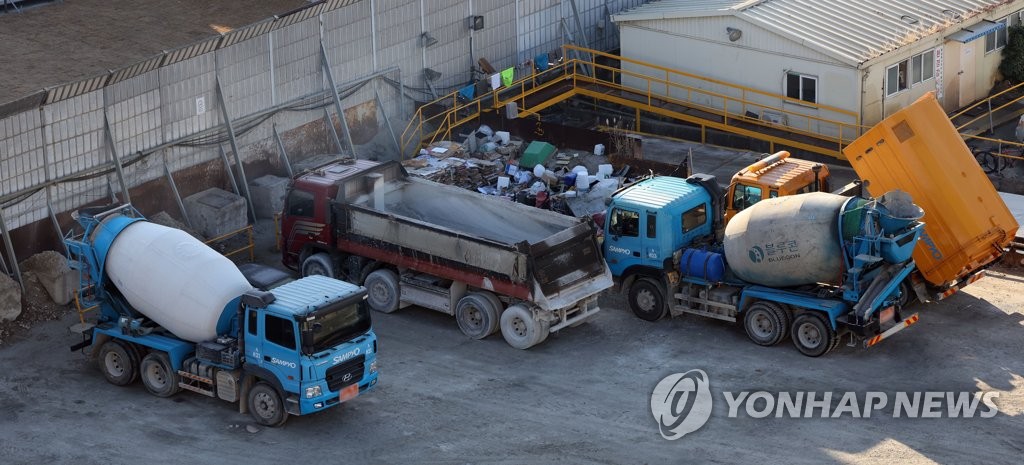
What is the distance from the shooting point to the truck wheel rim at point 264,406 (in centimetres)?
2264

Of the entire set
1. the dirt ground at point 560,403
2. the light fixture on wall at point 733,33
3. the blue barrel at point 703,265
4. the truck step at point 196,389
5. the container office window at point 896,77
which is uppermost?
the light fixture on wall at point 733,33

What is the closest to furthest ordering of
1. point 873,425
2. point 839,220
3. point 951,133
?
point 873,425 < point 839,220 < point 951,133

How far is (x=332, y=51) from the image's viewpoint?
34281mm

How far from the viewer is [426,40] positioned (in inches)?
1431

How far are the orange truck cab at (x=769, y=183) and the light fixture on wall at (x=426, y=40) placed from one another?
11.1m

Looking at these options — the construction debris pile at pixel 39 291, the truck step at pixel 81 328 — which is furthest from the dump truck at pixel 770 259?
the construction debris pile at pixel 39 291

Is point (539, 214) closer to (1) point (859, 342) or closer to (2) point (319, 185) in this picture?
(2) point (319, 185)

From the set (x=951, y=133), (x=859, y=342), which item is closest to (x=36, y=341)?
(x=859, y=342)

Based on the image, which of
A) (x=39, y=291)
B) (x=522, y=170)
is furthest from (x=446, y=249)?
(x=522, y=170)

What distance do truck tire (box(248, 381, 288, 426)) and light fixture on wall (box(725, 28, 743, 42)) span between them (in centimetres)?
1740

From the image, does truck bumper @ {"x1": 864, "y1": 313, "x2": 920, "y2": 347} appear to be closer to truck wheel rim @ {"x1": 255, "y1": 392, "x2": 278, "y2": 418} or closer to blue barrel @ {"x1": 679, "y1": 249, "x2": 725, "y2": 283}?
blue barrel @ {"x1": 679, "y1": 249, "x2": 725, "y2": 283}

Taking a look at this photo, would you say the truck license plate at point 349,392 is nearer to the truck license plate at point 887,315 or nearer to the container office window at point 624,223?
the container office window at point 624,223

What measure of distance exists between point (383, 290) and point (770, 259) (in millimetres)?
7250

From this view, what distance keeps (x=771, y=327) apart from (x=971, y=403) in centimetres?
371
